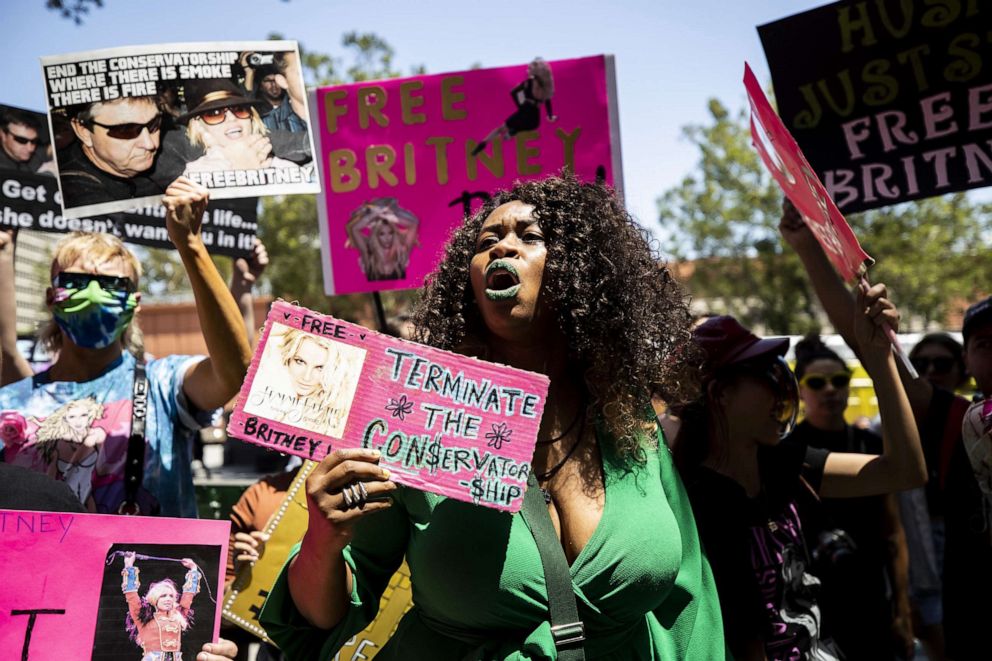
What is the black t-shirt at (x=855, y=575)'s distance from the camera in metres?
3.92

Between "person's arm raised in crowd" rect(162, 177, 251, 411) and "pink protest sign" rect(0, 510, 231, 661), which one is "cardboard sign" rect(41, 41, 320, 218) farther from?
"pink protest sign" rect(0, 510, 231, 661)

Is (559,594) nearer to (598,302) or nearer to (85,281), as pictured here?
(598,302)

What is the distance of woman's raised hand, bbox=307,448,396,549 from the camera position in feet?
5.73

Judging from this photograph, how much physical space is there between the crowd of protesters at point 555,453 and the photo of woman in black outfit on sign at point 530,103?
49.7 inches

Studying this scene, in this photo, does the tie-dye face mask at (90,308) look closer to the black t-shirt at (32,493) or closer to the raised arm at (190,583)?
the black t-shirt at (32,493)

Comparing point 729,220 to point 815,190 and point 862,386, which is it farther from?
point 815,190

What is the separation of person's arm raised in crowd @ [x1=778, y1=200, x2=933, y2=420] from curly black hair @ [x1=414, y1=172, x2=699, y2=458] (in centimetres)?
85

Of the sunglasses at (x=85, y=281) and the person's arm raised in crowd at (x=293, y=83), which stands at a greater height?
the person's arm raised in crowd at (x=293, y=83)

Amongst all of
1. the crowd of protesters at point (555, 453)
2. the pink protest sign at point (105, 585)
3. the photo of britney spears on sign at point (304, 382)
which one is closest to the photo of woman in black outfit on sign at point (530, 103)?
the crowd of protesters at point (555, 453)

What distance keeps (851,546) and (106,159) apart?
3341 mm

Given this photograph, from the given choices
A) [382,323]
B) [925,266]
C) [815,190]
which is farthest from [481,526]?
[925,266]

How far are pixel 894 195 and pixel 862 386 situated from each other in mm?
9253

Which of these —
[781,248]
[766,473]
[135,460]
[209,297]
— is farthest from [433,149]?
[781,248]

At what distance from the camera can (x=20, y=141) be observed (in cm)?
385
